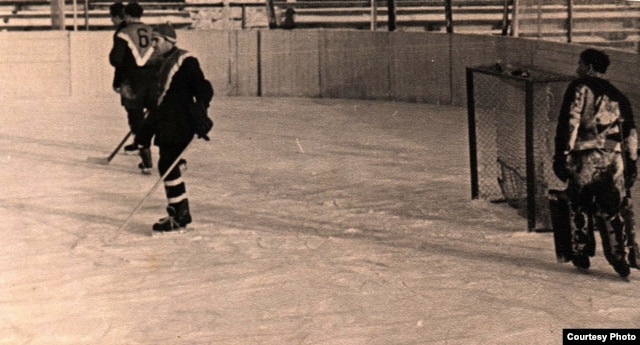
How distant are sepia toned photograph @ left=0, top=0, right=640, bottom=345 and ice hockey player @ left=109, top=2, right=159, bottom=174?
0.07ft

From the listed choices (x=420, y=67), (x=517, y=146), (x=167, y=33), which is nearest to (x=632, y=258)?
(x=167, y=33)

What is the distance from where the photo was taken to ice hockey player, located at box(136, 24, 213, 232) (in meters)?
10.2

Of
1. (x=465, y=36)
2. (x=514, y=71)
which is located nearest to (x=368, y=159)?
(x=514, y=71)

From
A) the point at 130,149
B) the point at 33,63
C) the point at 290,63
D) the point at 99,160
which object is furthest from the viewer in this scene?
the point at 290,63

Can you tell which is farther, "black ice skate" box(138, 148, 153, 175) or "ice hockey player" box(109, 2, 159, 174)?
"black ice skate" box(138, 148, 153, 175)

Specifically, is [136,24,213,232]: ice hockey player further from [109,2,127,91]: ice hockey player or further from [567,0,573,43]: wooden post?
[567,0,573,43]: wooden post


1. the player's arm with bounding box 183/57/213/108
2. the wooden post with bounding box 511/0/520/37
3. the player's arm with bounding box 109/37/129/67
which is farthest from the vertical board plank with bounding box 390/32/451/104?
the player's arm with bounding box 183/57/213/108

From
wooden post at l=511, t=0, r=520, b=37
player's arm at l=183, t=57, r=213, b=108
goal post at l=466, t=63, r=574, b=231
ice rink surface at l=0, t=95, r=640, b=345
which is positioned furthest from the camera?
wooden post at l=511, t=0, r=520, b=37

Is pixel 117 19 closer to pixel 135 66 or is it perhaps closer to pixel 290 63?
pixel 135 66

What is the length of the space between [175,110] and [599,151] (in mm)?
3541

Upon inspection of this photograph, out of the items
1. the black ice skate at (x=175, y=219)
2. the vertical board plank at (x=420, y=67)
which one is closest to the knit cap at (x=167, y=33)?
the black ice skate at (x=175, y=219)

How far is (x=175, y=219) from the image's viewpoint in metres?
10.5

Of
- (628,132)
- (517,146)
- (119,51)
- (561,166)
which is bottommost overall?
(517,146)

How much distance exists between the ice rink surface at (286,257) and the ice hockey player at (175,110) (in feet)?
0.99
